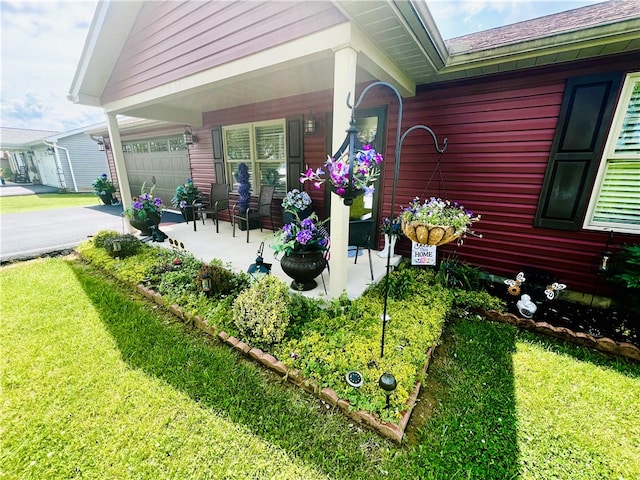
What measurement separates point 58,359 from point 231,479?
1905 mm

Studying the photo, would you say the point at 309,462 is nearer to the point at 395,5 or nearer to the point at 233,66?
the point at 395,5

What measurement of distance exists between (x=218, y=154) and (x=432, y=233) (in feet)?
16.8

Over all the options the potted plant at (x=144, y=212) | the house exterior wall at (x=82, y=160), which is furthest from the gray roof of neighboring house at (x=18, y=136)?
the potted plant at (x=144, y=212)

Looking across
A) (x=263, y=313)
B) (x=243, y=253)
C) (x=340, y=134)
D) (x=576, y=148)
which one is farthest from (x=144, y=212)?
(x=576, y=148)

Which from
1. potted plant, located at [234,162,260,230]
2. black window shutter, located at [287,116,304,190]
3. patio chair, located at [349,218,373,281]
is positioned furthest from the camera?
potted plant, located at [234,162,260,230]

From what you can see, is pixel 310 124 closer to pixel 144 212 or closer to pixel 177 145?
pixel 144 212

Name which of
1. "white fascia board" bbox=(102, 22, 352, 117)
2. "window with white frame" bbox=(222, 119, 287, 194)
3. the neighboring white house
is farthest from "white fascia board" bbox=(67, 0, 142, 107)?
the neighboring white house

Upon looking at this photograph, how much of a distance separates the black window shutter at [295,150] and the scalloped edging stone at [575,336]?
3389 mm

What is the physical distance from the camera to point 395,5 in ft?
5.70

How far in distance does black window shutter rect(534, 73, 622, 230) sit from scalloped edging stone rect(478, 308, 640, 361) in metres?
1.09

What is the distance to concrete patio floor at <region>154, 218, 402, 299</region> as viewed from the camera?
298cm

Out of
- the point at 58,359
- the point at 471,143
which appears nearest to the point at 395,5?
the point at 471,143

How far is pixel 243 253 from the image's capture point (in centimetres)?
389

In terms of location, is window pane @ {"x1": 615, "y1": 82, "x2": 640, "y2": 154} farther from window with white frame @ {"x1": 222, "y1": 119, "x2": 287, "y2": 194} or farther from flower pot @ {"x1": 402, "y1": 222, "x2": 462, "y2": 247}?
window with white frame @ {"x1": 222, "y1": 119, "x2": 287, "y2": 194}
